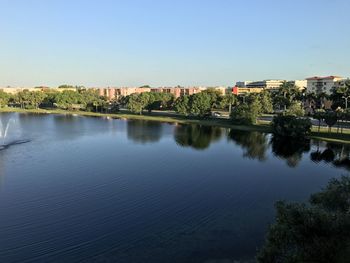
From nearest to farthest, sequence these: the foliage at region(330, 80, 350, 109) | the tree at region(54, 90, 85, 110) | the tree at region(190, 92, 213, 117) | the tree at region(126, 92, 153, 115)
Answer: the foliage at region(330, 80, 350, 109) < the tree at region(190, 92, 213, 117) < the tree at region(126, 92, 153, 115) < the tree at region(54, 90, 85, 110)

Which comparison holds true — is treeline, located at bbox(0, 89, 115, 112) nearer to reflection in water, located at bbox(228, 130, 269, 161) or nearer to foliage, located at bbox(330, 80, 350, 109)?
reflection in water, located at bbox(228, 130, 269, 161)

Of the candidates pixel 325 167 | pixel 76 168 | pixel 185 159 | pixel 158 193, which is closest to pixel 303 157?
pixel 325 167

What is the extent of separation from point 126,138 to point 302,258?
63.4 meters

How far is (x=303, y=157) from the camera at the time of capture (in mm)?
58406

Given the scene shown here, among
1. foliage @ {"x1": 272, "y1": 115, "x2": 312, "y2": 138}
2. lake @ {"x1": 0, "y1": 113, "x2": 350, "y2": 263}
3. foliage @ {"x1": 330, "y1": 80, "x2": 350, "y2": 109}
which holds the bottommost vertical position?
lake @ {"x1": 0, "y1": 113, "x2": 350, "y2": 263}

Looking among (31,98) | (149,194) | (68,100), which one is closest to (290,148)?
(149,194)

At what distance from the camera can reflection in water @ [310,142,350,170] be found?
54.8 m

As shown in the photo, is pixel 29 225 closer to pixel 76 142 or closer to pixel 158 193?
pixel 158 193

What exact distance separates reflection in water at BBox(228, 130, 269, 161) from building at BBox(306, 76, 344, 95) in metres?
95.8

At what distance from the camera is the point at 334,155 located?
6003cm

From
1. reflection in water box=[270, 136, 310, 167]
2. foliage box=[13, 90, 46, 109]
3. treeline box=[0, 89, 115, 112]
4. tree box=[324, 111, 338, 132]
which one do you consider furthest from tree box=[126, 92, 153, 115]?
tree box=[324, 111, 338, 132]

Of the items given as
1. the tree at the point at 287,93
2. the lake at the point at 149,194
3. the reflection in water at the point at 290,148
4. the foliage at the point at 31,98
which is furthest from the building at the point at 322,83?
the foliage at the point at 31,98

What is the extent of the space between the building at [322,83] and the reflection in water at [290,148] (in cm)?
10171

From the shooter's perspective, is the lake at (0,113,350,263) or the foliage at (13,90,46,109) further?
the foliage at (13,90,46,109)
